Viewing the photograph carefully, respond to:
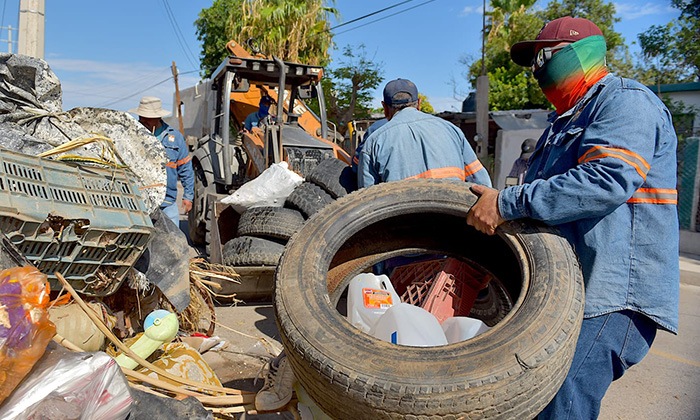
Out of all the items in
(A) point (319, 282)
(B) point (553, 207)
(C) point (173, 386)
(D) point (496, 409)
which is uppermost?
(B) point (553, 207)

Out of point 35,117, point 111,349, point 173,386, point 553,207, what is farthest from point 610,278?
point 35,117

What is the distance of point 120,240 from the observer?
2.28 metres

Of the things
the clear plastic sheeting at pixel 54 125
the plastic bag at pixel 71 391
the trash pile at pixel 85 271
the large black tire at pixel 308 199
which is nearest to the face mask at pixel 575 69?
the trash pile at pixel 85 271

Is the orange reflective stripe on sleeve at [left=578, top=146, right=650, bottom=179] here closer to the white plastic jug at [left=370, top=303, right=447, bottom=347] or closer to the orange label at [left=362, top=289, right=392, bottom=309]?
the white plastic jug at [left=370, top=303, right=447, bottom=347]

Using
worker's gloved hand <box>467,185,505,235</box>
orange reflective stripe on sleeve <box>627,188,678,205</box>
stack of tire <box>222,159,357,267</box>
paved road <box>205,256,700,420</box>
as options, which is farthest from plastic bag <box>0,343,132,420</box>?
stack of tire <box>222,159,357,267</box>

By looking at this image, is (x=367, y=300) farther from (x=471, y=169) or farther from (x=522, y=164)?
(x=522, y=164)

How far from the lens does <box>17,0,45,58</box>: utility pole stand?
895 centimetres

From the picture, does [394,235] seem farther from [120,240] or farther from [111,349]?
[111,349]

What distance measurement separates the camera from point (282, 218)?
446 centimetres

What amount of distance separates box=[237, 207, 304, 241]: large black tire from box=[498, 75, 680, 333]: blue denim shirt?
2.69 m

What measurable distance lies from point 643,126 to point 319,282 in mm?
1261

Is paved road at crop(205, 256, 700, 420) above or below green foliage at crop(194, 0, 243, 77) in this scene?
below

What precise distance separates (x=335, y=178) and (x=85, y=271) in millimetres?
2389

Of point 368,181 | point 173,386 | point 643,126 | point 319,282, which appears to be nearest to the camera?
point 643,126
